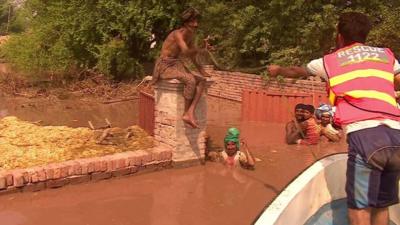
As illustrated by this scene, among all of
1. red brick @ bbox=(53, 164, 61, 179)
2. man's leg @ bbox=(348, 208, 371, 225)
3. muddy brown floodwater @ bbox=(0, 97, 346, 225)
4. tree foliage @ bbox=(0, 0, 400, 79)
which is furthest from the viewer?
tree foliage @ bbox=(0, 0, 400, 79)

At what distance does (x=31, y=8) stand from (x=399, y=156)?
728 inches

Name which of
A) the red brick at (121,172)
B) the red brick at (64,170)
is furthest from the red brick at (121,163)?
the red brick at (64,170)

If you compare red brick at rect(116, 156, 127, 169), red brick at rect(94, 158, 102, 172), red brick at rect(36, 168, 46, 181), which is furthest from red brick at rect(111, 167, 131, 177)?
red brick at rect(36, 168, 46, 181)

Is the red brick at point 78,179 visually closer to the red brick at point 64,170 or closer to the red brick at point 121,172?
the red brick at point 64,170

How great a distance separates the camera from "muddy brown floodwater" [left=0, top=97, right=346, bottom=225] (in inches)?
200

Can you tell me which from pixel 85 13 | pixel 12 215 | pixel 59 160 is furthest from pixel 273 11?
pixel 12 215

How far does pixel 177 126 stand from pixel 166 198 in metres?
1.35

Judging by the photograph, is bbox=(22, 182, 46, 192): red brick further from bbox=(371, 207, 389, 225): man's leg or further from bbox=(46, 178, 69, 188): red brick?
bbox=(371, 207, 389, 225): man's leg

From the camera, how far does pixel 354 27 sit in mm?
2744

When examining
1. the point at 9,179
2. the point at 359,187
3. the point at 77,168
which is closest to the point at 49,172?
the point at 77,168

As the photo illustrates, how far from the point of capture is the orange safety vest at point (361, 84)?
2611 millimetres

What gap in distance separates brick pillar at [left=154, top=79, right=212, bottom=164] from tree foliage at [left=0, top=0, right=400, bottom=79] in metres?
6.91

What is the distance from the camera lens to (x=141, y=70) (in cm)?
1761

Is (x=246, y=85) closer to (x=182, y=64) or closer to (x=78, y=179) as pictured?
(x=182, y=64)
